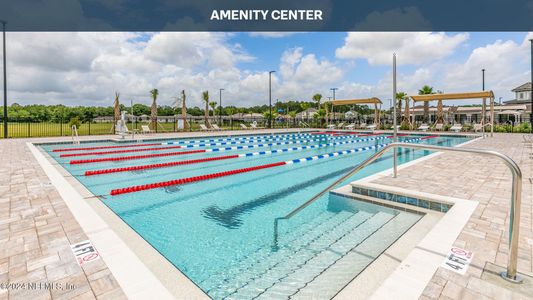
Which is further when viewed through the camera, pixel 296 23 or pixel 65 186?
pixel 296 23

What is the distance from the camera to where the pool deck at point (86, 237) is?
2.07 m

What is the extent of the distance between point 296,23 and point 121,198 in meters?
9.75

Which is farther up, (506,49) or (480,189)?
(506,49)

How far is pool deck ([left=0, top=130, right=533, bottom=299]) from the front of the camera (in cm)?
207

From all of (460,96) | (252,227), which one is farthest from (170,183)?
(460,96)

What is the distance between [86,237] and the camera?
9.95 ft

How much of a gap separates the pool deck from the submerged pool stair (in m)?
0.78

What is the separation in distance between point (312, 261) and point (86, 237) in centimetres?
247

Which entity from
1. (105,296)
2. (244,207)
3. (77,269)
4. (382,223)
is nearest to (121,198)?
(244,207)

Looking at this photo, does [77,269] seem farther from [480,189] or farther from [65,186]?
[480,189]

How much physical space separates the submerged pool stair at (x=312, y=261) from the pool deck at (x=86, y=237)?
2.56ft

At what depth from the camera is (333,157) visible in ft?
35.7

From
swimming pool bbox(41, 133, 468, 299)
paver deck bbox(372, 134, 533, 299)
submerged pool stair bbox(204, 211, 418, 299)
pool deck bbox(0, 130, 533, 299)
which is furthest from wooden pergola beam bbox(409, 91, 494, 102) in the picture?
submerged pool stair bbox(204, 211, 418, 299)

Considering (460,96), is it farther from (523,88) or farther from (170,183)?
(523,88)
